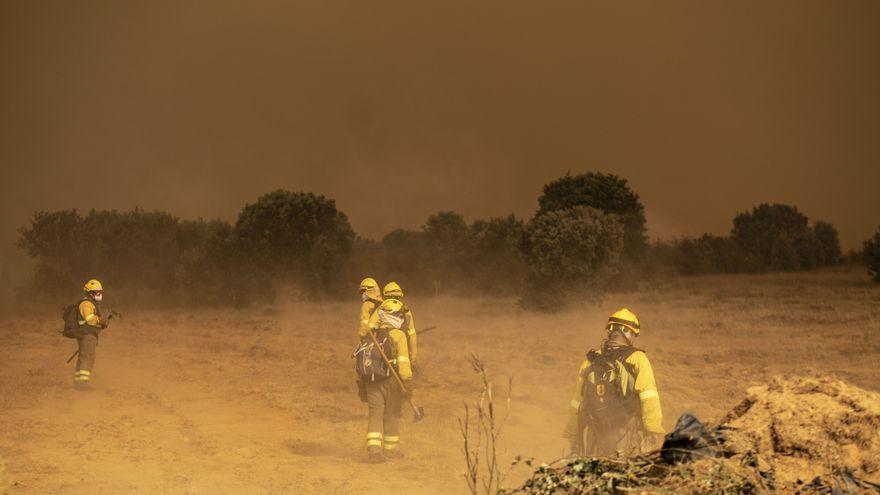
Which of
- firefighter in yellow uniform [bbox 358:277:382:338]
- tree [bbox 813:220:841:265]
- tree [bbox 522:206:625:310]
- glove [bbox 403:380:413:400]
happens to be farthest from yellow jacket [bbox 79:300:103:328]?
tree [bbox 813:220:841:265]

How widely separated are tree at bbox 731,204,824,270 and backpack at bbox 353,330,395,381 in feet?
125

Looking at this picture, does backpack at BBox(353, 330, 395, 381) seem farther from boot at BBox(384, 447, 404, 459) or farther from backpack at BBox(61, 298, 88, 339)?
backpack at BBox(61, 298, 88, 339)

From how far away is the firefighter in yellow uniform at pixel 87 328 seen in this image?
15.1 metres

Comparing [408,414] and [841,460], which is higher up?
[841,460]

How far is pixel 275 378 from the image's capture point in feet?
58.0

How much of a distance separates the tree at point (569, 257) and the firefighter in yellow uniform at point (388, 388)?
19.8 meters

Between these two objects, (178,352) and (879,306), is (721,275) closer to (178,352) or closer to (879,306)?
(879,306)

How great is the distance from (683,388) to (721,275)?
95.8 ft

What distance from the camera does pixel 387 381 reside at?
10664mm

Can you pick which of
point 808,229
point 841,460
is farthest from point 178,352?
point 808,229

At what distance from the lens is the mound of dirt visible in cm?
402

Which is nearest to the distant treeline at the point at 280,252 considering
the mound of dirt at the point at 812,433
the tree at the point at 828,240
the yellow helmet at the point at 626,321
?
the tree at the point at 828,240

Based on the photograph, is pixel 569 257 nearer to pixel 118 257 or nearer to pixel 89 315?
pixel 89 315

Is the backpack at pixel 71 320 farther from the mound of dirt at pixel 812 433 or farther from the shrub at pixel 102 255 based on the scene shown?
the shrub at pixel 102 255
